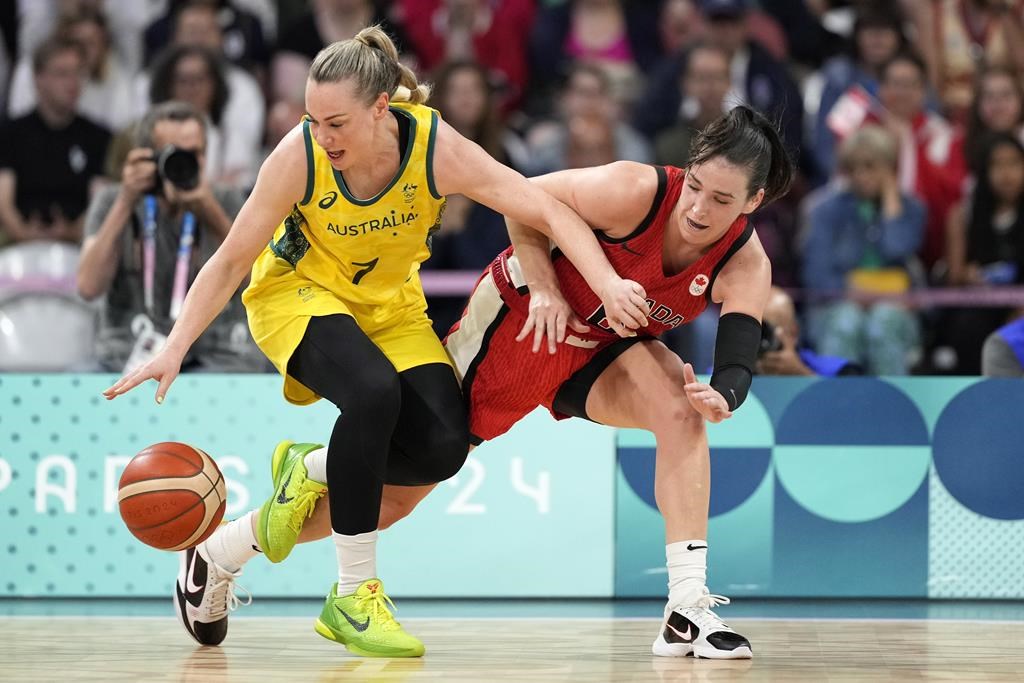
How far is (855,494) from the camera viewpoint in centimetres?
518

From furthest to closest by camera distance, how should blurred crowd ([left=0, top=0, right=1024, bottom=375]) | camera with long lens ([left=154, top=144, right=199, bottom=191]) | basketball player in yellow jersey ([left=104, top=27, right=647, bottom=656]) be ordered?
blurred crowd ([left=0, top=0, right=1024, bottom=375])
camera with long lens ([left=154, top=144, right=199, bottom=191])
basketball player in yellow jersey ([left=104, top=27, right=647, bottom=656])

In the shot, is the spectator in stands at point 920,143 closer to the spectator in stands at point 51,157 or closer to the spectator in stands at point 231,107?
the spectator in stands at point 231,107

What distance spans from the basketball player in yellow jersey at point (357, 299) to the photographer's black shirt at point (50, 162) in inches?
140

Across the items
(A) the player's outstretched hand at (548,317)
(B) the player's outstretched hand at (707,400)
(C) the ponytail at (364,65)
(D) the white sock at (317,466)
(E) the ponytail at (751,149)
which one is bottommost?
(D) the white sock at (317,466)

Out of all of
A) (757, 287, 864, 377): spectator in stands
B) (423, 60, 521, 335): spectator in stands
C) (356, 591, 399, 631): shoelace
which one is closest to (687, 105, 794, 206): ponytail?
(356, 591, 399, 631): shoelace

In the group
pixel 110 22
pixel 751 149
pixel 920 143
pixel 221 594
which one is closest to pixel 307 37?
pixel 110 22

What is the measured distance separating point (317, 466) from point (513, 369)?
0.62m

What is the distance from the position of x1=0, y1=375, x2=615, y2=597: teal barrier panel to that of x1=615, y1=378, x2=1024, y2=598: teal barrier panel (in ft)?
0.59

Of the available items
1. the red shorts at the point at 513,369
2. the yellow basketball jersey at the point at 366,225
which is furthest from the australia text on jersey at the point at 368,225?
the red shorts at the point at 513,369

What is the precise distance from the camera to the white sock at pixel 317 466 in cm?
396

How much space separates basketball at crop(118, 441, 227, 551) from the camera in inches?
147

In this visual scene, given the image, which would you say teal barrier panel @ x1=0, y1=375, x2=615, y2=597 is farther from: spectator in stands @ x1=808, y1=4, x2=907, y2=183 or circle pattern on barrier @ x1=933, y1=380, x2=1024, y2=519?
spectator in stands @ x1=808, y1=4, x2=907, y2=183

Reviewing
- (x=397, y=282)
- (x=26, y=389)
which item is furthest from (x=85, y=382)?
(x=397, y=282)

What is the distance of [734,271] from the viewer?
386cm
